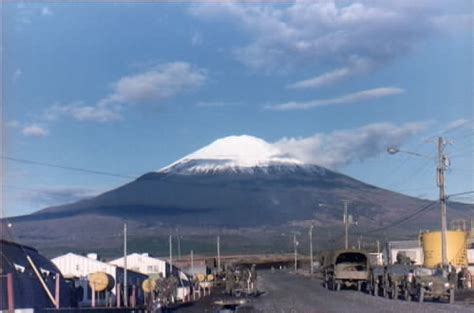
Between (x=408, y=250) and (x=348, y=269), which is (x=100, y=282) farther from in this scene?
(x=408, y=250)

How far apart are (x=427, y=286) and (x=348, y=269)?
48.0ft

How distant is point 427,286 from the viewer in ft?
152

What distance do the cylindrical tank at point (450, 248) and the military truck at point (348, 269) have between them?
14.3 metres

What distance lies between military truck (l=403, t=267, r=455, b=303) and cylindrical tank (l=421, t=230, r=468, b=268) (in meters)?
26.8

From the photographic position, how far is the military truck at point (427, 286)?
4609 centimetres

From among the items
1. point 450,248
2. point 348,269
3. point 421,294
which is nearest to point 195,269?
point 450,248

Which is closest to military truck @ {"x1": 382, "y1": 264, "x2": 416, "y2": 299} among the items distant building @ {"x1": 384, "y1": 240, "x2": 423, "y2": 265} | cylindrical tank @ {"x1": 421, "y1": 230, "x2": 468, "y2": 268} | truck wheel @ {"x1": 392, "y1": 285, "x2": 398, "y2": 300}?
truck wheel @ {"x1": 392, "y1": 285, "x2": 398, "y2": 300}

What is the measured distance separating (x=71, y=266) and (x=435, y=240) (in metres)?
30.9

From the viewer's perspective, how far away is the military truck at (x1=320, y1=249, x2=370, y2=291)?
5994 centimetres

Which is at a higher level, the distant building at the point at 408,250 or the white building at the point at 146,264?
the distant building at the point at 408,250

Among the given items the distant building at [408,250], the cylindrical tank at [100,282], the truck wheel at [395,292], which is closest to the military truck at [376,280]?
the truck wheel at [395,292]

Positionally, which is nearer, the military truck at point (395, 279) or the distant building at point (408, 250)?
the military truck at point (395, 279)

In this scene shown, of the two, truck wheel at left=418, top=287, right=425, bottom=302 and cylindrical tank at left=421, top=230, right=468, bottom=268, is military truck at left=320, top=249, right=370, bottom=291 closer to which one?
truck wheel at left=418, top=287, right=425, bottom=302

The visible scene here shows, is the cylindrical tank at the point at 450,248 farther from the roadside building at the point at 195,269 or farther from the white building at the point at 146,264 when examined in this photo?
the roadside building at the point at 195,269
